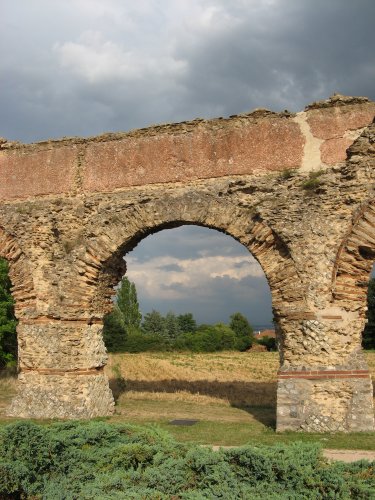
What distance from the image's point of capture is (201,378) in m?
14.7

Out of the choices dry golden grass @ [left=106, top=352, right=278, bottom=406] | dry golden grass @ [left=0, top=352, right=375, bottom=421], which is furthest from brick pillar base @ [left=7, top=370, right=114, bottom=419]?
dry golden grass @ [left=106, top=352, right=278, bottom=406]

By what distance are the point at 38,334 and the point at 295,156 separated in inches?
213

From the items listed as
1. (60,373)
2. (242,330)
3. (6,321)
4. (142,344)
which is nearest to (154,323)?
(242,330)

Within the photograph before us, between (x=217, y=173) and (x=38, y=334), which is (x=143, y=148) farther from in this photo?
(x=38, y=334)

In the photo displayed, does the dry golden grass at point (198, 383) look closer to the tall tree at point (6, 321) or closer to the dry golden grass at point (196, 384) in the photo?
the dry golden grass at point (196, 384)

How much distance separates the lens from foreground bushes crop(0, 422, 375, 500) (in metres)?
3.73

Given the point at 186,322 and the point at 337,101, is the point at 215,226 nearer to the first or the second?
the point at 337,101

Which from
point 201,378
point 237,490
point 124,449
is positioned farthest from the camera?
point 201,378

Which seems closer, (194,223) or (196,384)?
(194,223)

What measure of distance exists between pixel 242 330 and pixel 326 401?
97.8ft

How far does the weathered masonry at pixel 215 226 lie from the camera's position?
7.75 m

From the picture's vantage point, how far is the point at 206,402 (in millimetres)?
10758

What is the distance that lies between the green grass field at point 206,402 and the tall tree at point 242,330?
1562 cm

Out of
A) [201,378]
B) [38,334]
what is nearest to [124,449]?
[38,334]
